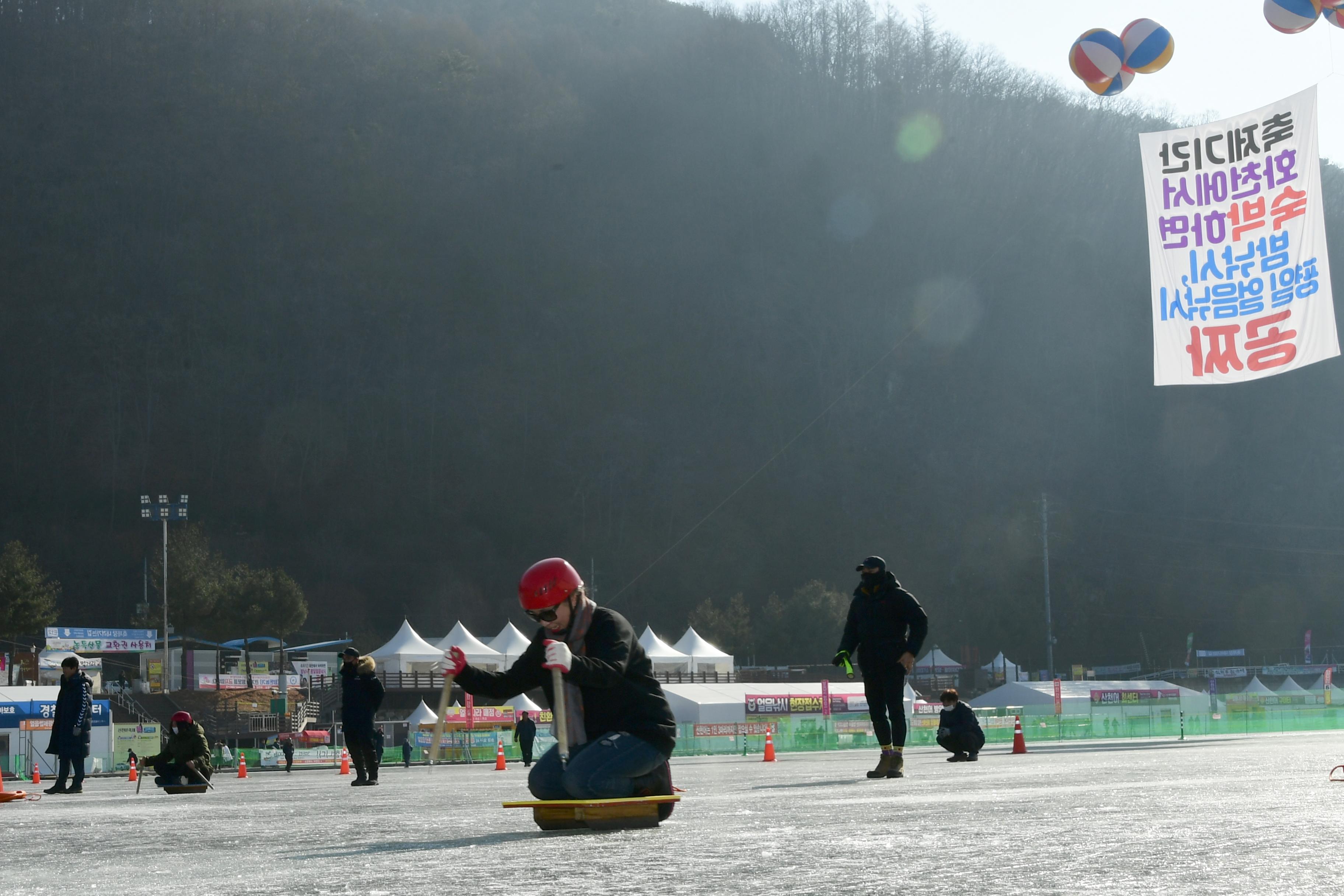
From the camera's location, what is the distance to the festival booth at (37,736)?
2934cm

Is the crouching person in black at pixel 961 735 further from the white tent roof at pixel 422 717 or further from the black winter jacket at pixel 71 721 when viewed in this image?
the white tent roof at pixel 422 717

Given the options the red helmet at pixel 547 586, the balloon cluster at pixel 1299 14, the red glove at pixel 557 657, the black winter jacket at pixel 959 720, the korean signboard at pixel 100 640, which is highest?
the balloon cluster at pixel 1299 14

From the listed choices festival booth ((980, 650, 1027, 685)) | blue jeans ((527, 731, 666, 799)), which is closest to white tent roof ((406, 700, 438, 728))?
festival booth ((980, 650, 1027, 685))

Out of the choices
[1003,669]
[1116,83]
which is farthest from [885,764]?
[1003,669]

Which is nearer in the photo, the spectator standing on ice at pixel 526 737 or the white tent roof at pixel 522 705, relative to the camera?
the spectator standing on ice at pixel 526 737

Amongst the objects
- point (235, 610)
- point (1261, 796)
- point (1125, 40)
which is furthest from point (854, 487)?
point (1261, 796)

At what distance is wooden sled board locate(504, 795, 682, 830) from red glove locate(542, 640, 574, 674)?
26.7 inches

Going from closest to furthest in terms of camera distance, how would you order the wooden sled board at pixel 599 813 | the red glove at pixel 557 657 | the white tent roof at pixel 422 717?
the red glove at pixel 557 657
the wooden sled board at pixel 599 813
the white tent roof at pixel 422 717

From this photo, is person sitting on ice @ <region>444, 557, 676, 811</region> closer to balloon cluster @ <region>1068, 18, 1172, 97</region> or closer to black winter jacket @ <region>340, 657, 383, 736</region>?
black winter jacket @ <region>340, 657, 383, 736</region>

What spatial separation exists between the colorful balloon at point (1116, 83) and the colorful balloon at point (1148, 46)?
22cm

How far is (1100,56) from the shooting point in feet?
59.7

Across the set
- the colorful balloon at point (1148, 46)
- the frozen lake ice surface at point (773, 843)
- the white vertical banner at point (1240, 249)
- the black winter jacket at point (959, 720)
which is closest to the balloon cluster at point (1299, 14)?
the white vertical banner at point (1240, 249)

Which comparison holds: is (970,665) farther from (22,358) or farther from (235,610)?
(22,358)

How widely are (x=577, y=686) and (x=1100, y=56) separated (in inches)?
589
